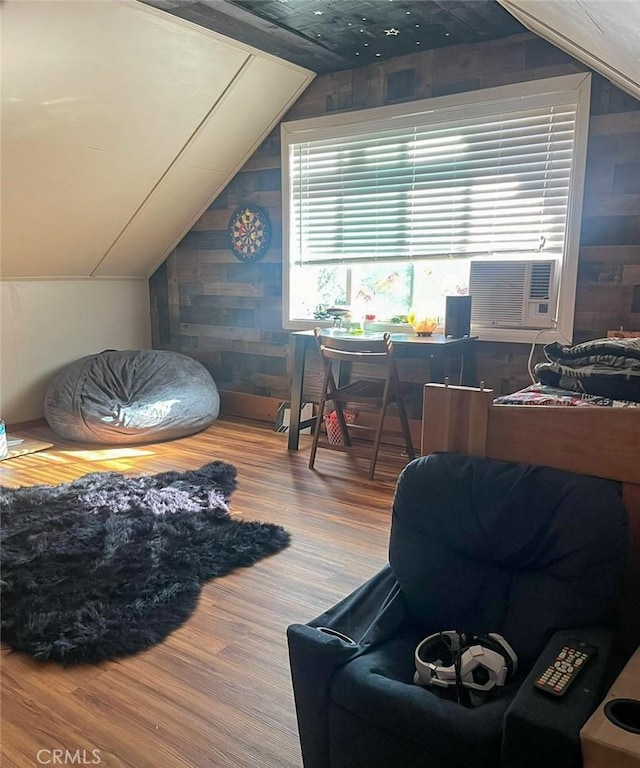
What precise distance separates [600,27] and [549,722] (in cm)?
175

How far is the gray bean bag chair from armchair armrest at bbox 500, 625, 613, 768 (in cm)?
351

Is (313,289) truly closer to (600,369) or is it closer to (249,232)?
(249,232)

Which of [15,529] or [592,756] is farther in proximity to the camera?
[15,529]

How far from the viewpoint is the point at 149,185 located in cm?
440

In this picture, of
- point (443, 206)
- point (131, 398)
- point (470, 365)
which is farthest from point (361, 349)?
point (131, 398)

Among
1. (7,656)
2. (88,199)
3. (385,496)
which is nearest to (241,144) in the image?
(88,199)

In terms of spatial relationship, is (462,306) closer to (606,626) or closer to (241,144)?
(241,144)

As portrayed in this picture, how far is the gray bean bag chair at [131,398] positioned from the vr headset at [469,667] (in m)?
3.23

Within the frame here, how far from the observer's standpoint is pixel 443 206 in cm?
388

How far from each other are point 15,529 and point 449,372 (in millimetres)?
2470

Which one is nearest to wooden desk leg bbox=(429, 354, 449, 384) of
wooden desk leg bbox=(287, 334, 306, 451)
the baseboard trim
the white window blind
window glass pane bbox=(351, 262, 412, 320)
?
window glass pane bbox=(351, 262, 412, 320)

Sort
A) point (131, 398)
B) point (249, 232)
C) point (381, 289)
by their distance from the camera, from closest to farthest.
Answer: point (381, 289), point (131, 398), point (249, 232)

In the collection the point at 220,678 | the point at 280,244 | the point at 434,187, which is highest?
the point at 434,187

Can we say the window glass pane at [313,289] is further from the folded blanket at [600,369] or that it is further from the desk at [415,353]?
the folded blanket at [600,369]
